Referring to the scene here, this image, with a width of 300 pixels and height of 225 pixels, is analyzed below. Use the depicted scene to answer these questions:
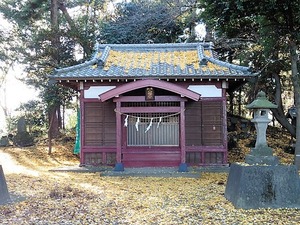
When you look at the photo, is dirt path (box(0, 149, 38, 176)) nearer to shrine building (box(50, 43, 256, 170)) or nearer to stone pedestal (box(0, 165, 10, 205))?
shrine building (box(50, 43, 256, 170))

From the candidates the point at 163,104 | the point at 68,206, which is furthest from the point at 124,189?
the point at 163,104

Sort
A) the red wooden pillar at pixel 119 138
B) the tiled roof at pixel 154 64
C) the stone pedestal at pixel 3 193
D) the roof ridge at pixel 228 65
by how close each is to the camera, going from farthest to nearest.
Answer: the roof ridge at pixel 228 65 < the tiled roof at pixel 154 64 < the red wooden pillar at pixel 119 138 < the stone pedestal at pixel 3 193

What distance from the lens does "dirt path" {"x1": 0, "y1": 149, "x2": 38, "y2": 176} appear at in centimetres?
1095

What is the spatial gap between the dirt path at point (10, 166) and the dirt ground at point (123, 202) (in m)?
0.42

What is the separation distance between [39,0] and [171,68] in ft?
30.0

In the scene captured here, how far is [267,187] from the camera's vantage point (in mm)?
6051

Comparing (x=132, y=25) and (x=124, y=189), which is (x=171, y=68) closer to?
(x=124, y=189)

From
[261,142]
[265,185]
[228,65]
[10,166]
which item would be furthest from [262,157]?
[10,166]

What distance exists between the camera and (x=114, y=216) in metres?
5.57

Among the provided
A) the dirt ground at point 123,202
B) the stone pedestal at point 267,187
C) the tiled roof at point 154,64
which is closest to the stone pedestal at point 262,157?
the stone pedestal at point 267,187

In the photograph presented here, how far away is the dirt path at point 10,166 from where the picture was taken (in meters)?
10.9

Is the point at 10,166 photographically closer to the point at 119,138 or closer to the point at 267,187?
the point at 119,138

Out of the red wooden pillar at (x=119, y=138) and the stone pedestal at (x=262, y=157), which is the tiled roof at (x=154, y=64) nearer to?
the red wooden pillar at (x=119, y=138)

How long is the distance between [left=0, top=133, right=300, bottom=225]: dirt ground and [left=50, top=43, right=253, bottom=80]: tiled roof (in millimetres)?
3305
